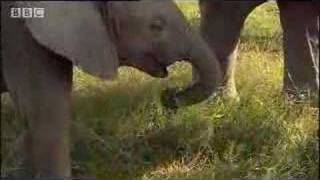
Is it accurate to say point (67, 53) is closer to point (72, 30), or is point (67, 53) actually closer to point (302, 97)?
point (72, 30)

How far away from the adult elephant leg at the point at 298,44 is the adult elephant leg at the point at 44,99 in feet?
3.95

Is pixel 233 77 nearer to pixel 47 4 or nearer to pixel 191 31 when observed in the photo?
pixel 191 31

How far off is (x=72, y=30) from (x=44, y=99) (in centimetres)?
24

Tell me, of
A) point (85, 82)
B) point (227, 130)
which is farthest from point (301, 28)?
point (85, 82)

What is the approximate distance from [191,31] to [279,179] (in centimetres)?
64

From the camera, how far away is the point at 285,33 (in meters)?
4.23

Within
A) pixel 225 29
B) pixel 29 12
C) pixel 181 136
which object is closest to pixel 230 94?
pixel 225 29

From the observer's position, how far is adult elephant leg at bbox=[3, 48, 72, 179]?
10.5 ft

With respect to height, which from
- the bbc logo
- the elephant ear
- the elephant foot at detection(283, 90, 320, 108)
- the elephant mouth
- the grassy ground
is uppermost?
the bbc logo

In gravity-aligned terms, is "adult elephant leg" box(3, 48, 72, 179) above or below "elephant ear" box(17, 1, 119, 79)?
below

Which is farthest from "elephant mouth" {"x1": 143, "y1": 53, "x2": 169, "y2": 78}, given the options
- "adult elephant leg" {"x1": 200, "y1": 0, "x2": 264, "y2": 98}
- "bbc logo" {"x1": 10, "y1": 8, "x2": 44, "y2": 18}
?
"adult elephant leg" {"x1": 200, "y1": 0, "x2": 264, "y2": 98}

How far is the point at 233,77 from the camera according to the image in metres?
4.29

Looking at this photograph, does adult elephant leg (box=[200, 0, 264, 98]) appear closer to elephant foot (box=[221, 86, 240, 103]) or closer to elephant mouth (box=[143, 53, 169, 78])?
elephant foot (box=[221, 86, 240, 103])

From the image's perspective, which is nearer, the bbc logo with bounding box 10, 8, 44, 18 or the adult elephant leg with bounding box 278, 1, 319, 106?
the bbc logo with bounding box 10, 8, 44, 18
